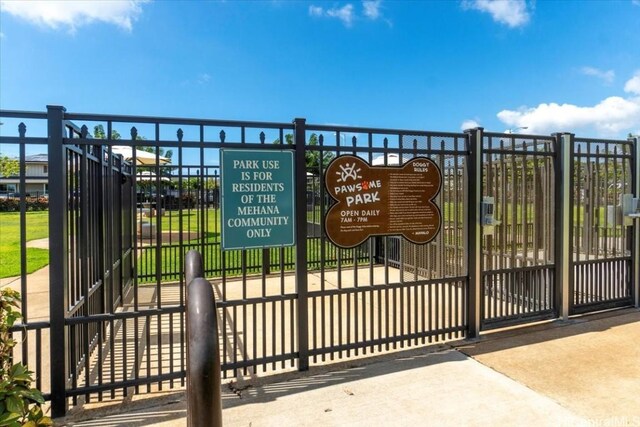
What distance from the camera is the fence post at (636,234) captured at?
5795 mm

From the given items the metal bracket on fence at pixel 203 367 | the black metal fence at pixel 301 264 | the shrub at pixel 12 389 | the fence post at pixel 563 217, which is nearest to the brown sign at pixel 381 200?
the black metal fence at pixel 301 264

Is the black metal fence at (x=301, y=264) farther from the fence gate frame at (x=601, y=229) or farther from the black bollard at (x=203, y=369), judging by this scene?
the black bollard at (x=203, y=369)

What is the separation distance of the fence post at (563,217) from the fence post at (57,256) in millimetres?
5633

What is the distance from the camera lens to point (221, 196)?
11.8 feet

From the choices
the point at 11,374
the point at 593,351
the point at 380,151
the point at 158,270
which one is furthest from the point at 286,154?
the point at 593,351

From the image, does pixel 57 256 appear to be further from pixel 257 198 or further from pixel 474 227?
pixel 474 227

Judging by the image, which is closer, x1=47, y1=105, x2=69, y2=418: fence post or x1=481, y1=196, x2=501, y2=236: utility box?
x1=47, y1=105, x2=69, y2=418: fence post

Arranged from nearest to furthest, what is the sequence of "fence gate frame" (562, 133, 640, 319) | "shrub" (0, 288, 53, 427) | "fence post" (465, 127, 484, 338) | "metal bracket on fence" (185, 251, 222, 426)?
"metal bracket on fence" (185, 251, 222, 426) < "shrub" (0, 288, 53, 427) < "fence post" (465, 127, 484, 338) < "fence gate frame" (562, 133, 640, 319)

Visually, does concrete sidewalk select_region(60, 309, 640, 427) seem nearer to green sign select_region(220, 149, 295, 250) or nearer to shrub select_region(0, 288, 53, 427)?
shrub select_region(0, 288, 53, 427)

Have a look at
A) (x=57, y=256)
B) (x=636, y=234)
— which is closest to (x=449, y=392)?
(x=57, y=256)

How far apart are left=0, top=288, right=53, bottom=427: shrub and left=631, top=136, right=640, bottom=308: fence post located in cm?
723

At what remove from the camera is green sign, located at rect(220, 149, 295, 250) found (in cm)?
362

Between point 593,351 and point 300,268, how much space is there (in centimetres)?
330

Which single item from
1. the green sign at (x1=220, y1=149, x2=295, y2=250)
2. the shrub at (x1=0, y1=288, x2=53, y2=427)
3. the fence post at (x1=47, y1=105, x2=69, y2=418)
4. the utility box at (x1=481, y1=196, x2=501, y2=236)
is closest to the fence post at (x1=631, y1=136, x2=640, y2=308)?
the utility box at (x1=481, y1=196, x2=501, y2=236)
